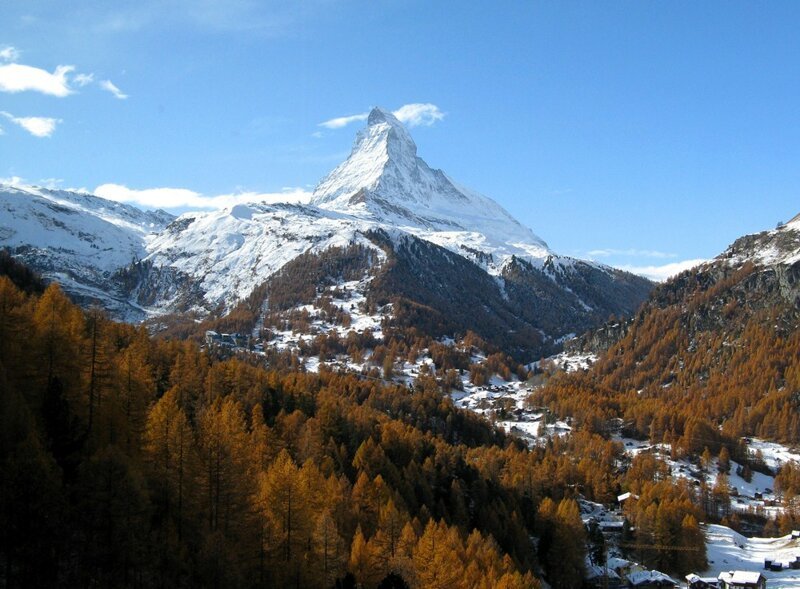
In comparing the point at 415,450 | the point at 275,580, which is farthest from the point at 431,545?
the point at 415,450

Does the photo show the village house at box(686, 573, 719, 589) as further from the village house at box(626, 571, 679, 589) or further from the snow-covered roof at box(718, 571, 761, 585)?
the village house at box(626, 571, 679, 589)

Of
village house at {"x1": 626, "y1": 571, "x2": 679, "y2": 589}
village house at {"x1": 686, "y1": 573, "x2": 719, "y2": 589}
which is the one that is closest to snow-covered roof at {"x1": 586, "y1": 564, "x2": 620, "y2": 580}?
village house at {"x1": 626, "y1": 571, "x2": 679, "y2": 589}

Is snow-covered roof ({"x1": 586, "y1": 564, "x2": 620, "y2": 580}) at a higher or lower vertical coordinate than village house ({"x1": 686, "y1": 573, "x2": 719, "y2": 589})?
higher

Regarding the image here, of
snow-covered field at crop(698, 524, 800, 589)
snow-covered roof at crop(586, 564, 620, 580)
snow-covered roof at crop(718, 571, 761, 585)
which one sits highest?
snow-covered roof at crop(718, 571, 761, 585)

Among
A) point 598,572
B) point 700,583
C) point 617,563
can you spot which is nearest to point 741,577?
point 700,583

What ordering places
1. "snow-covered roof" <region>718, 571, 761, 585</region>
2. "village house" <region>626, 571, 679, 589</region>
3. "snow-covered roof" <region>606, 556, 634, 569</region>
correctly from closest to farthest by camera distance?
"village house" <region>626, 571, 679, 589</region> < "snow-covered roof" <region>718, 571, 761, 585</region> < "snow-covered roof" <region>606, 556, 634, 569</region>

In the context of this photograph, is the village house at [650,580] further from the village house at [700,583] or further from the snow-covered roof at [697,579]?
the snow-covered roof at [697,579]

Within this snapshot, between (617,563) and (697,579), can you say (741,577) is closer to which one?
(697,579)
